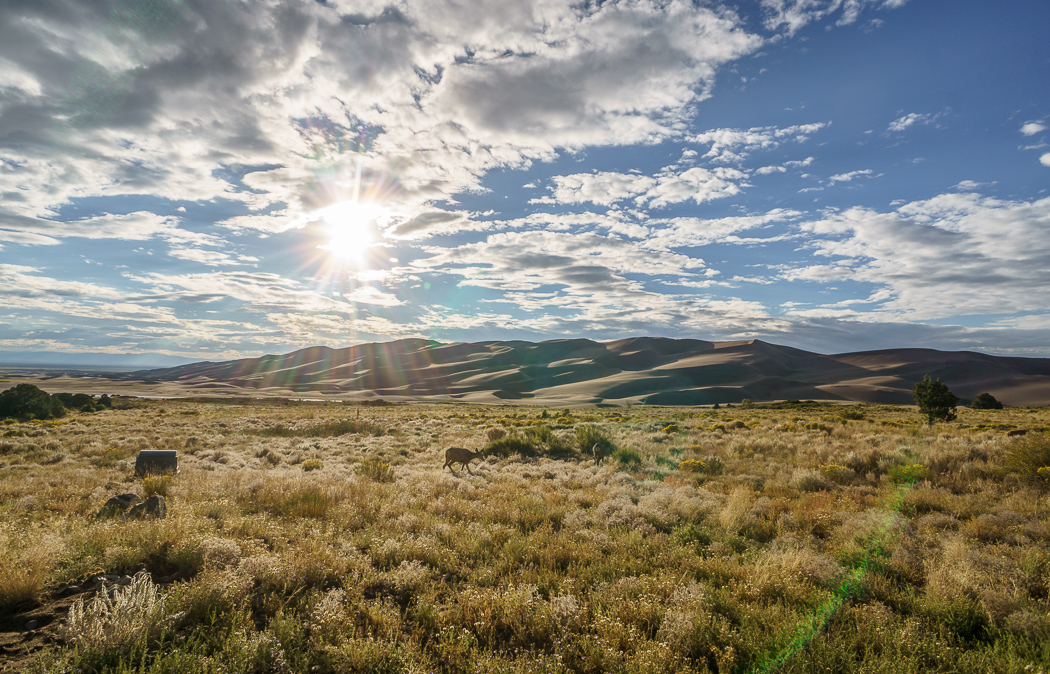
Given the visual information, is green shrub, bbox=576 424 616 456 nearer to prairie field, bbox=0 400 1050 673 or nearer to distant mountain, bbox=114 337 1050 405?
prairie field, bbox=0 400 1050 673

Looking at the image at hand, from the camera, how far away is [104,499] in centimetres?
910

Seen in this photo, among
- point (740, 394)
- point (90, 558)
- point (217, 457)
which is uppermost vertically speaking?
point (90, 558)

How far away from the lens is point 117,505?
8141 mm

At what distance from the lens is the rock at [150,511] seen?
741 centimetres

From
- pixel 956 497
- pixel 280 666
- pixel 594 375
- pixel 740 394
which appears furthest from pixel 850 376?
pixel 280 666

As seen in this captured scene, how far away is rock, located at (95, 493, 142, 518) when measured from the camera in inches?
308

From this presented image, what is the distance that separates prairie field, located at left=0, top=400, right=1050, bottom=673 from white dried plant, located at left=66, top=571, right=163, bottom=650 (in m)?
0.03

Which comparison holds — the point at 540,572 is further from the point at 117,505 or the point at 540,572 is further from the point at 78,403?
the point at 78,403

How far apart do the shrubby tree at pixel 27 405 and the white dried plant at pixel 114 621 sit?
4243cm

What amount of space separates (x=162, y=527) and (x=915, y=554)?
11034mm

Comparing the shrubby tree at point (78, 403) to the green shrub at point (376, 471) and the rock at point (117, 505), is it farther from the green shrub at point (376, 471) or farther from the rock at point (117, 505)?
the rock at point (117, 505)

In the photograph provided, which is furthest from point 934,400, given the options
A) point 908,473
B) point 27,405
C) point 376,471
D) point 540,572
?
point 27,405

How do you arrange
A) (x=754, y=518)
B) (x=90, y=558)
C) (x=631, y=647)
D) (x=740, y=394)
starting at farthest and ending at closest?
(x=740, y=394)
(x=754, y=518)
(x=90, y=558)
(x=631, y=647)

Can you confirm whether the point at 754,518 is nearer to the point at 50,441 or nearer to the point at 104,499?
the point at 104,499
